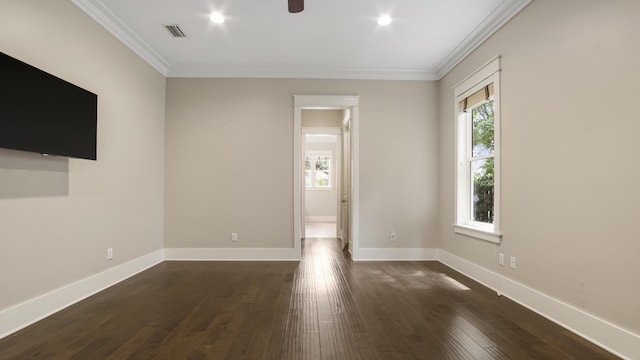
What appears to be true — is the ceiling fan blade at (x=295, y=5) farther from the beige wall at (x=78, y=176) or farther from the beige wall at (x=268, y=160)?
the beige wall at (x=268, y=160)

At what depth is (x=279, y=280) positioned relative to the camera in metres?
3.65

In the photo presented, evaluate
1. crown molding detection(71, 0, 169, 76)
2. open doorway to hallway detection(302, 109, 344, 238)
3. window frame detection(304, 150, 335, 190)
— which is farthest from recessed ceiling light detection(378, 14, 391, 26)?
window frame detection(304, 150, 335, 190)

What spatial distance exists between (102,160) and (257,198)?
2.01m

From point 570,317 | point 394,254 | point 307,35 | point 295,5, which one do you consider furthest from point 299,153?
point 570,317

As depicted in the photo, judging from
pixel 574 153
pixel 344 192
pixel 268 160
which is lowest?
pixel 344 192

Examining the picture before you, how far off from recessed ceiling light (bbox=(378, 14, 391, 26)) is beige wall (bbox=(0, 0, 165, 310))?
2.87 m

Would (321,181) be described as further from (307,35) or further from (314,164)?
(307,35)

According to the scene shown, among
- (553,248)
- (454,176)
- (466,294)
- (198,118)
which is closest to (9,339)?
(198,118)

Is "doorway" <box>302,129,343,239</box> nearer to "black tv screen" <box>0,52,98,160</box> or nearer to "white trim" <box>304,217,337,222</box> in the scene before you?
"white trim" <box>304,217,337,222</box>

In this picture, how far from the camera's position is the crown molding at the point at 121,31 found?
3012 millimetres

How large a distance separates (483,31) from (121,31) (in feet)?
13.1

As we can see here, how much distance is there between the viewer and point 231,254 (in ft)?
15.4

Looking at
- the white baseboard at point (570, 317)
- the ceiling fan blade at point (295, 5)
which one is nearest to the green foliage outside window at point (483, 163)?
the white baseboard at point (570, 317)

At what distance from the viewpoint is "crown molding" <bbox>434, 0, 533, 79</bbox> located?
2.99 m
